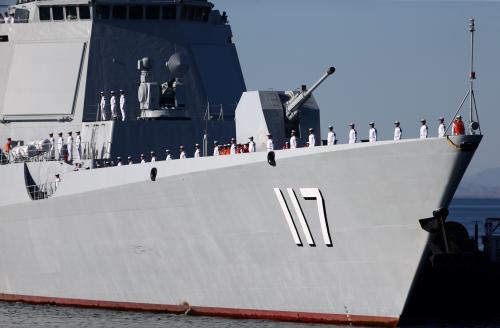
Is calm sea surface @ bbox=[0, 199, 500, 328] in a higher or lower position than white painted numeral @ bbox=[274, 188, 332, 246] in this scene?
lower

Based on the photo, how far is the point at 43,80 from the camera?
3097 cm

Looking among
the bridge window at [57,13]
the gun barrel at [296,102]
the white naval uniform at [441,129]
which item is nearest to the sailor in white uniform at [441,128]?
the white naval uniform at [441,129]

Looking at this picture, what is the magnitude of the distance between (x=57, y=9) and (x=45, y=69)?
151 cm

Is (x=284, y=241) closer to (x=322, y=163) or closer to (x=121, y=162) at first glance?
(x=322, y=163)

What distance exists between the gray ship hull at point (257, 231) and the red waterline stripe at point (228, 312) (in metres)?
0.03

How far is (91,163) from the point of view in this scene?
2870 cm

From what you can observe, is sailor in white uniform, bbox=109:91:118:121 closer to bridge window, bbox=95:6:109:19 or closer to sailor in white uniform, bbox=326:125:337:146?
bridge window, bbox=95:6:109:19

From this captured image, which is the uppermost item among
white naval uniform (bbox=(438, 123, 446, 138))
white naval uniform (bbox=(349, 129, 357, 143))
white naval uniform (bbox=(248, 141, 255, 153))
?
white naval uniform (bbox=(438, 123, 446, 138))

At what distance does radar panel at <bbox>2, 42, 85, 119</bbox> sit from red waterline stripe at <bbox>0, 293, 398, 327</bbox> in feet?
14.6

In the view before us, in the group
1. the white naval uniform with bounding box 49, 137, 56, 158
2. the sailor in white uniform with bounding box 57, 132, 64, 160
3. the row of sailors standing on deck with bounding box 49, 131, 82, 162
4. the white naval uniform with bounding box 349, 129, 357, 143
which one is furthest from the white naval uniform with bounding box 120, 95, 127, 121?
the white naval uniform with bounding box 349, 129, 357, 143

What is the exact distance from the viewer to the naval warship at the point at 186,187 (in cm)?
2330

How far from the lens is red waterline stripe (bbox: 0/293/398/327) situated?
23.8 meters

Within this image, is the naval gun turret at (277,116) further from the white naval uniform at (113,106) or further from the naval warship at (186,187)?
the white naval uniform at (113,106)

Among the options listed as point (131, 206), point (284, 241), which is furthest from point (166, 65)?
point (284, 241)
